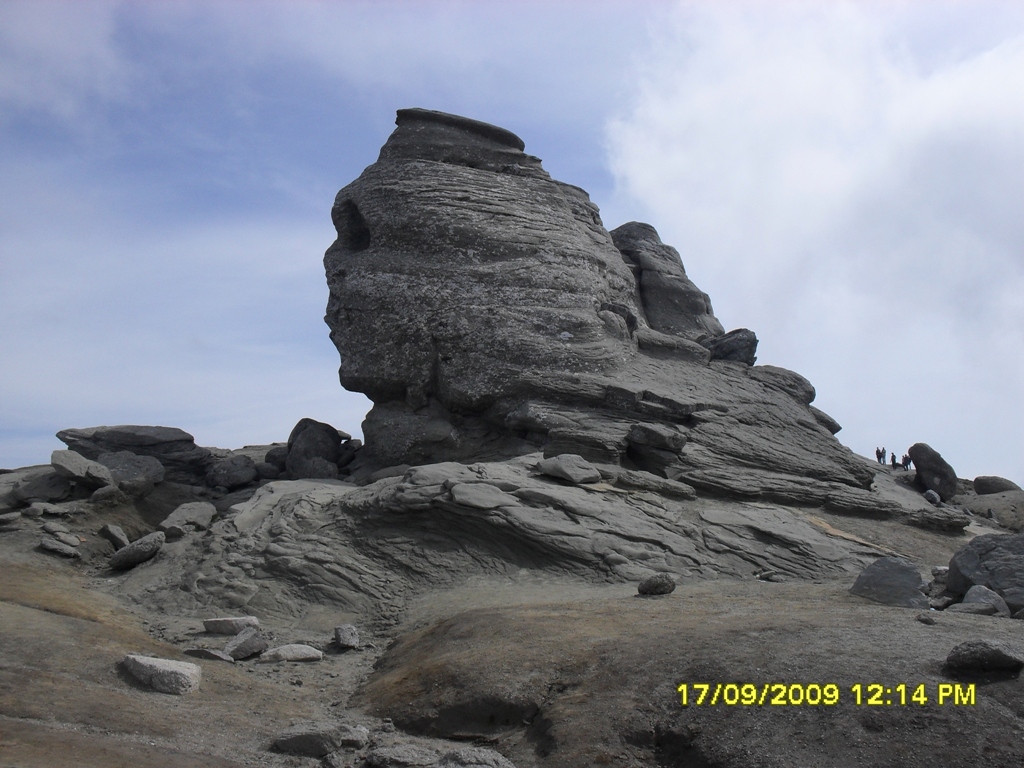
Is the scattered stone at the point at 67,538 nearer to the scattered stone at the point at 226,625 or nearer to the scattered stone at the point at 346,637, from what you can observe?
the scattered stone at the point at 226,625

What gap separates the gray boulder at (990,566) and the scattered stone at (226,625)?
31.3 ft

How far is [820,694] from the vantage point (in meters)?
7.45

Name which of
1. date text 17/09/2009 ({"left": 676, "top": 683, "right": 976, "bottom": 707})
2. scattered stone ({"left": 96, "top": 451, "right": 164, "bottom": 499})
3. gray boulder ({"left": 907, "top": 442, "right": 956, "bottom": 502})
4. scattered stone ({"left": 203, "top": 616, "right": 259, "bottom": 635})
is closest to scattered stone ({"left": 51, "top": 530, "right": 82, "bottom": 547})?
scattered stone ({"left": 96, "top": 451, "right": 164, "bottom": 499})

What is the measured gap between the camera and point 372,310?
2003 cm

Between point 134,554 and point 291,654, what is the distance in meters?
5.50

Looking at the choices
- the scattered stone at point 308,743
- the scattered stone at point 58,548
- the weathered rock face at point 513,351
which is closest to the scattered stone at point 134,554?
the scattered stone at point 58,548

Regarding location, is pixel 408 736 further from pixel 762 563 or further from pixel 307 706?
pixel 762 563

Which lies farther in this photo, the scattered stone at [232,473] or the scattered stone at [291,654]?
the scattered stone at [232,473]

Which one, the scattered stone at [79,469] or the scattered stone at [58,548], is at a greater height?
the scattered stone at [79,469]

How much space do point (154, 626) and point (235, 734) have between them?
4796mm

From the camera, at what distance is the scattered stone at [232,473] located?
2055 centimetres

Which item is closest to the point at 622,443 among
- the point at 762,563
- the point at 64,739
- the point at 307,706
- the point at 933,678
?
the point at 762,563

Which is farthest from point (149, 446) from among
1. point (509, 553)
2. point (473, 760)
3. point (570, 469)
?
point (473, 760)

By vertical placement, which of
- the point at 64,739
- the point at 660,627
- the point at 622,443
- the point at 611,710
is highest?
the point at 622,443
